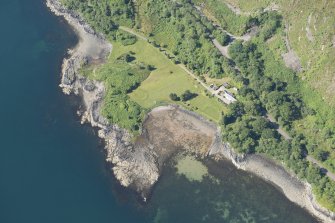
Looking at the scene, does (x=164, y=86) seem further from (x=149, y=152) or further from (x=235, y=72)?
(x=149, y=152)

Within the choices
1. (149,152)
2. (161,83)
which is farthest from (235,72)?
(149,152)

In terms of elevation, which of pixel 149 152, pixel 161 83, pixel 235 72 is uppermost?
pixel 235 72

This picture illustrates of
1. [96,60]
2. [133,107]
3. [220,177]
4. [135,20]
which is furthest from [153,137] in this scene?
[135,20]

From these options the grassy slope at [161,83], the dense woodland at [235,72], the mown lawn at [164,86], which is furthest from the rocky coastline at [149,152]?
the mown lawn at [164,86]

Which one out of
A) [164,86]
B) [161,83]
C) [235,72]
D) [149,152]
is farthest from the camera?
[161,83]

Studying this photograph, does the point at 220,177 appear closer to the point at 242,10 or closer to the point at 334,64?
the point at 334,64

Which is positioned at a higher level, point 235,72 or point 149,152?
point 235,72

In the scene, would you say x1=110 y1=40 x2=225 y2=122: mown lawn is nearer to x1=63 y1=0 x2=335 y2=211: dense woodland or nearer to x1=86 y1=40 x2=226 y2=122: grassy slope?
x1=86 y1=40 x2=226 y2=122: grassy slope
